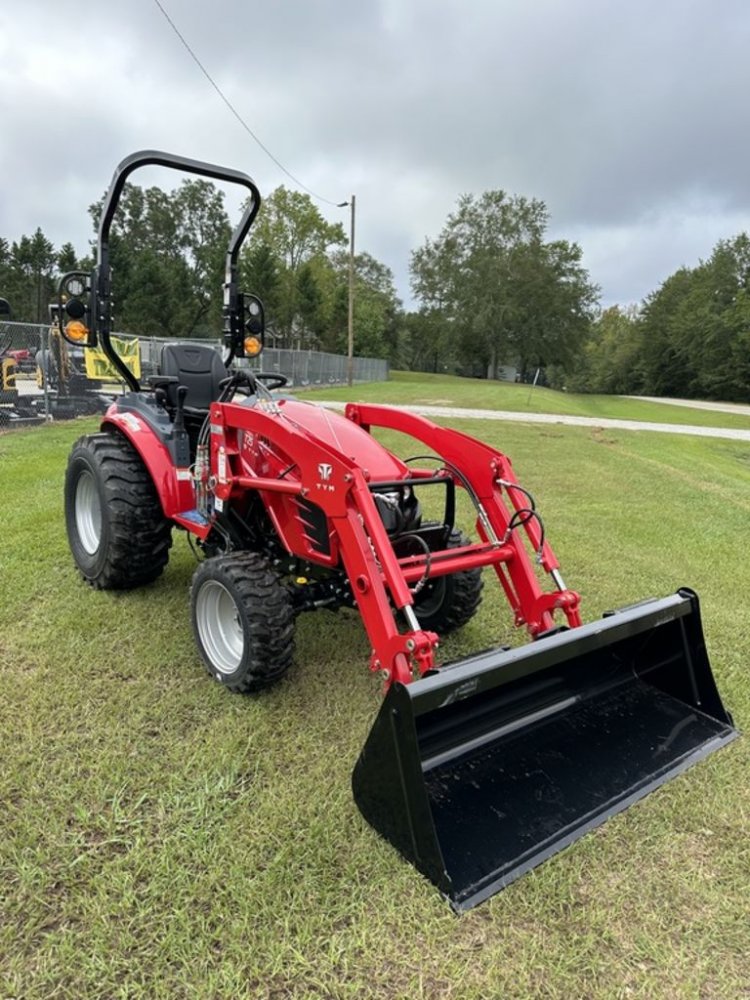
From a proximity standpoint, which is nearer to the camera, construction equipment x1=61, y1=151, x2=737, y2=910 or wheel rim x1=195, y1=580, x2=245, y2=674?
construction equipment x1=61, y1=151, x2=737, y2=910

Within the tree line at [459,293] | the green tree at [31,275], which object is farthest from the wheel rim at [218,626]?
the green tree at [31,275]

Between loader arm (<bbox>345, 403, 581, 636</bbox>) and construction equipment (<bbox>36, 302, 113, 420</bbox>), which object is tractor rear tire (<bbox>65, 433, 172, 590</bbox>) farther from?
construction equipment (<bbox>36, 302, 113, 420</bbox>)

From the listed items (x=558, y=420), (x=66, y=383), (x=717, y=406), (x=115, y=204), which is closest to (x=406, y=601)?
(x=115, y=204)

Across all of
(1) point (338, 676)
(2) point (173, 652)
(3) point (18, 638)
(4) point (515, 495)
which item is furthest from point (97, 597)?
(4) point (515, 495)

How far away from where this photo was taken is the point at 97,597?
386 centimetres

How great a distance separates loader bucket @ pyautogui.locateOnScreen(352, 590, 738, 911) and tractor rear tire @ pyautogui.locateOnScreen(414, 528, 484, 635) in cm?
78

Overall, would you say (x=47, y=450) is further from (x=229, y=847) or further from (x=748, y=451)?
(x=748, y=451)

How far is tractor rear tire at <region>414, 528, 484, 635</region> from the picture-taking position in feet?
11.0

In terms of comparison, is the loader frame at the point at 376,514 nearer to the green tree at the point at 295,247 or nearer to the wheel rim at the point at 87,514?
the wheel rim at the point at 87,514

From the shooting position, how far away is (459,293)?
52594mm

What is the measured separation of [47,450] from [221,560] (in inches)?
276

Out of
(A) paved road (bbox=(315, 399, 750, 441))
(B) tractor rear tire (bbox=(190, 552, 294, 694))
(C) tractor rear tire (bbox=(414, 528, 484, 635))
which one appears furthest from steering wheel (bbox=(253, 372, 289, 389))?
(A) paved road (bbox=(315, 399, 750, 441))

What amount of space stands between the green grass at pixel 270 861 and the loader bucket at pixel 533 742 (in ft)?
Answer: 0.28

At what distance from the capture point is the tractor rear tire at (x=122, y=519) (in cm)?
360
